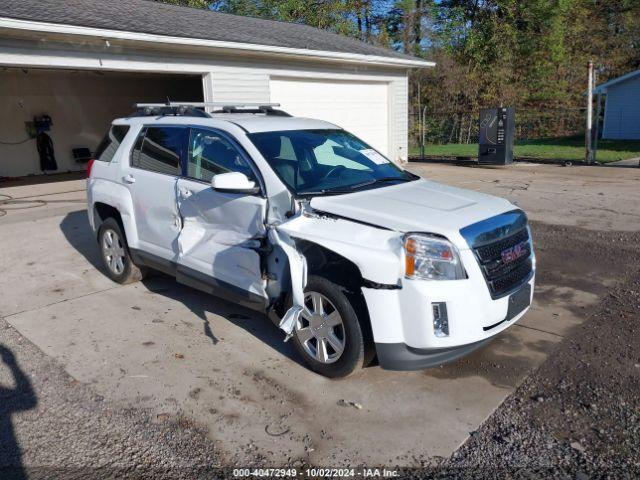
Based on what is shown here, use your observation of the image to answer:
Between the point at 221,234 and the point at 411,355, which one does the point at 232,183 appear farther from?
the point at 411,355

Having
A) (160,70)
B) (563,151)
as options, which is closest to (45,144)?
(160,70)

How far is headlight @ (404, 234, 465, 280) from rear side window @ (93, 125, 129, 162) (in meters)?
3.84

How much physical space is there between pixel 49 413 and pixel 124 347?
98 centimetres

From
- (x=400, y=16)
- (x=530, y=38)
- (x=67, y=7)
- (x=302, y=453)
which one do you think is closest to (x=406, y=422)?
(x=302, y=453)

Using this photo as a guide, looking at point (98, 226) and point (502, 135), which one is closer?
point (98, 226)

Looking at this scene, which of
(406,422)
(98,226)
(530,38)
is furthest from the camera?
(530,38)

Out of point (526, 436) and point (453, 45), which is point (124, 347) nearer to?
point (526, 436)

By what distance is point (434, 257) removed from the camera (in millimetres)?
3396

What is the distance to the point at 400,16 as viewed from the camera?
35.7 metres

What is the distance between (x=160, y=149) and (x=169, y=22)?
7.67 meters

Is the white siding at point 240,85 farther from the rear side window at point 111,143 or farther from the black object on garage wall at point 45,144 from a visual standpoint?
the black object on garage wall at point 45,144

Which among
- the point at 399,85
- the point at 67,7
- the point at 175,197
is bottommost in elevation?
the point at 175,197

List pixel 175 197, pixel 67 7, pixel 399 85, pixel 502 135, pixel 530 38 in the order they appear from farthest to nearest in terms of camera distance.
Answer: pixel 530 38
pixel 399 85
pixel 502 135
pixel 67 7
pixel 175 197

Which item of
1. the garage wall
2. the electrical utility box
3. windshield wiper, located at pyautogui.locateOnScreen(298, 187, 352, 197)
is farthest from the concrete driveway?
the electrical utility box
